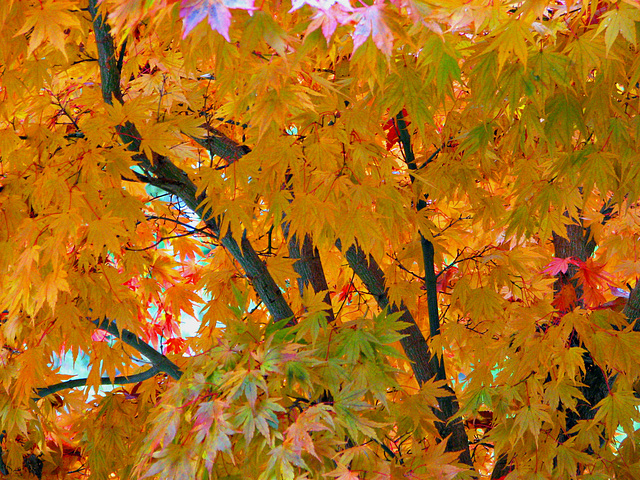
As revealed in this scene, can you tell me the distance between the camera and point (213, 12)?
3.87 ft

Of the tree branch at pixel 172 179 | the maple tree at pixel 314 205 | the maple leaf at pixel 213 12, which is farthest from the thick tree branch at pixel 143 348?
the maple leaf at pixel 213 12

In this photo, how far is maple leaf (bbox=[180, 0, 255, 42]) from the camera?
1.17 m

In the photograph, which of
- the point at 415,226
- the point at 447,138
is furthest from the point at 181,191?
the point at 447,138

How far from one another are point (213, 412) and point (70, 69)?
5.30 feet

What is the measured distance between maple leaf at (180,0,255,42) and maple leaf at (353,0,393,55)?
0.77ft

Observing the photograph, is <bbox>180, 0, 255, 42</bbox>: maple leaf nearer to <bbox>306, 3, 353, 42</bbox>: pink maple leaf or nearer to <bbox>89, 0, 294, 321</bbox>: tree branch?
<bbox>306, 3, 353, 42</bbox>: pink maple leaf

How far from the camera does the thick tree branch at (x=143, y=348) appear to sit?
2531 millimetres

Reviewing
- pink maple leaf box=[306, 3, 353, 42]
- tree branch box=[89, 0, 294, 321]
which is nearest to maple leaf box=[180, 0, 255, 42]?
pink maple leaf box=[306, 3, 353, 42]

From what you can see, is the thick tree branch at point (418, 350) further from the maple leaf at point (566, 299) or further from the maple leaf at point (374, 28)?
the maple leaf at point (374, 28)

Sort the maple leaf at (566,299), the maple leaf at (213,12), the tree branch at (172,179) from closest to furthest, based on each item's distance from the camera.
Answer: the maple leaf at (213,12), the tree branch at (172,179), the maple leaf at (566,299)

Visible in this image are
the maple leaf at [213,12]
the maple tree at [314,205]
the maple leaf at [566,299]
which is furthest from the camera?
the maple leaf at [566,299]

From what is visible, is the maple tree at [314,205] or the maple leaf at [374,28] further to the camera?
the maple tree at [314,205]

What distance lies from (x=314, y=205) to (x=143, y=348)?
1183 millimetres

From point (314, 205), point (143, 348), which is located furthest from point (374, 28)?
point (143, 348)
